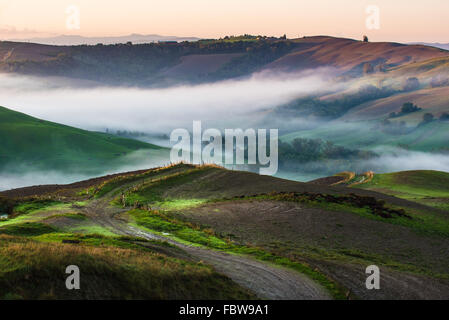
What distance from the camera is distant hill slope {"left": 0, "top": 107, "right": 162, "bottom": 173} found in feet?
439

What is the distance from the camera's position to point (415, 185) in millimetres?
84875

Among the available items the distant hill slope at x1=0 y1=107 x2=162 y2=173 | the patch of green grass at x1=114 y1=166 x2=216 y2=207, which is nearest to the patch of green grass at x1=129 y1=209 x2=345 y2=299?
the patch of green grass at x1=114 y1=166 x2=216 y2=207

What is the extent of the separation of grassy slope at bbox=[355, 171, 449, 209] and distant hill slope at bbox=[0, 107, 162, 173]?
75207 millimetres

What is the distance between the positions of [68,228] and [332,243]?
19.9 metres

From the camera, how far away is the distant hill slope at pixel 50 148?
5271 inches

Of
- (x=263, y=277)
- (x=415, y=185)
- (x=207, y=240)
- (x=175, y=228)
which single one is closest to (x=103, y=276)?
(x=263, y=277)

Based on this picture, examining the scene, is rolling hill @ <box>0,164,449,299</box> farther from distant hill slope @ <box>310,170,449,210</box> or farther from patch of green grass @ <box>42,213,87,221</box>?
distant hill slope @ <box>310,170,449,210</box>

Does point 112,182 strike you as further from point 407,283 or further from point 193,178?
point 407,283

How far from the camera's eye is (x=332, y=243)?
3725 cm

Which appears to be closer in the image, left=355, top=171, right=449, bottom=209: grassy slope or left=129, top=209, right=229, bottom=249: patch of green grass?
left=129, top=209, right=229, bottom=249: patch of green grass

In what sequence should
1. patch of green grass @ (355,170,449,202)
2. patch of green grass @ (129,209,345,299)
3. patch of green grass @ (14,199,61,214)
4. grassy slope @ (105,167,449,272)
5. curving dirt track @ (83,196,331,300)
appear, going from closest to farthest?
curving dirt track @ (83,196,331,300) < patch of green grass @ (129,209,345,299) < grassy slope @ (105,167,449,272) < patch of green grass @ (14,199,61,214) < patch of green grass @ (355,170,449,202)

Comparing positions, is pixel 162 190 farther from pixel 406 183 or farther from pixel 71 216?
pixel 406 183

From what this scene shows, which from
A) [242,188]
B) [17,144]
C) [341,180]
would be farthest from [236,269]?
[17,144]

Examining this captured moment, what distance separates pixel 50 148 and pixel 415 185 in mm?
99603
